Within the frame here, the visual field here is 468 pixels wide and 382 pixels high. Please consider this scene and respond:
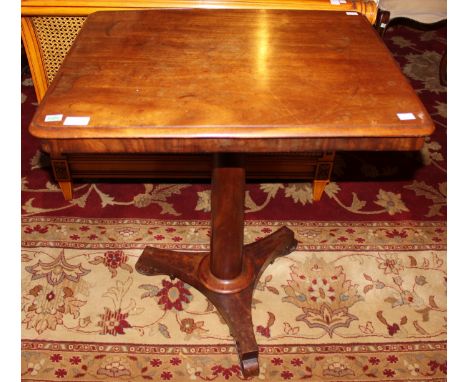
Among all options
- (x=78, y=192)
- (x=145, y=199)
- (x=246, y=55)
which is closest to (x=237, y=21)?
(x=246, y=55)

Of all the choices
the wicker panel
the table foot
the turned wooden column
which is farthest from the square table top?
the table foot

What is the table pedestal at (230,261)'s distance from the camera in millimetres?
1243

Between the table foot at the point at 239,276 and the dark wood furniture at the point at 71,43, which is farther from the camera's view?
the dark wood furniture at the point at 71,43

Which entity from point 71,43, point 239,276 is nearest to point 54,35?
point 71,43

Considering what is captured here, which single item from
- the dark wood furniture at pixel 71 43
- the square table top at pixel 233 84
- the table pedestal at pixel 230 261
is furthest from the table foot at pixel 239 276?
the square table top at pixel 233 84

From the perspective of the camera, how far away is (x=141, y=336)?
142cm

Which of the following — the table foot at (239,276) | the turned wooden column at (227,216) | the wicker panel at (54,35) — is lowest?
the table foot at (239,276)

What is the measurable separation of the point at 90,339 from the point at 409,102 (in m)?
1.12

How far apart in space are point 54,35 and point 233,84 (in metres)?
0.91

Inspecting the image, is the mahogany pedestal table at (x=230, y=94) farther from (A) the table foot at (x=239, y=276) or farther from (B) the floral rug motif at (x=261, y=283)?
(B) the floral rug motif at (x=261, y=283)

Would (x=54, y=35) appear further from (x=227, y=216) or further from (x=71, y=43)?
(x=227, y=216)

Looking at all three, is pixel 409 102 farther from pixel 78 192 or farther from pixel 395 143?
pixel 78 192

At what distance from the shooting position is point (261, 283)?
158 cm

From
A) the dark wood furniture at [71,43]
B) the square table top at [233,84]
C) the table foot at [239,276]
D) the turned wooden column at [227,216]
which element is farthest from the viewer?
the dark wood furniture at [71,43]
